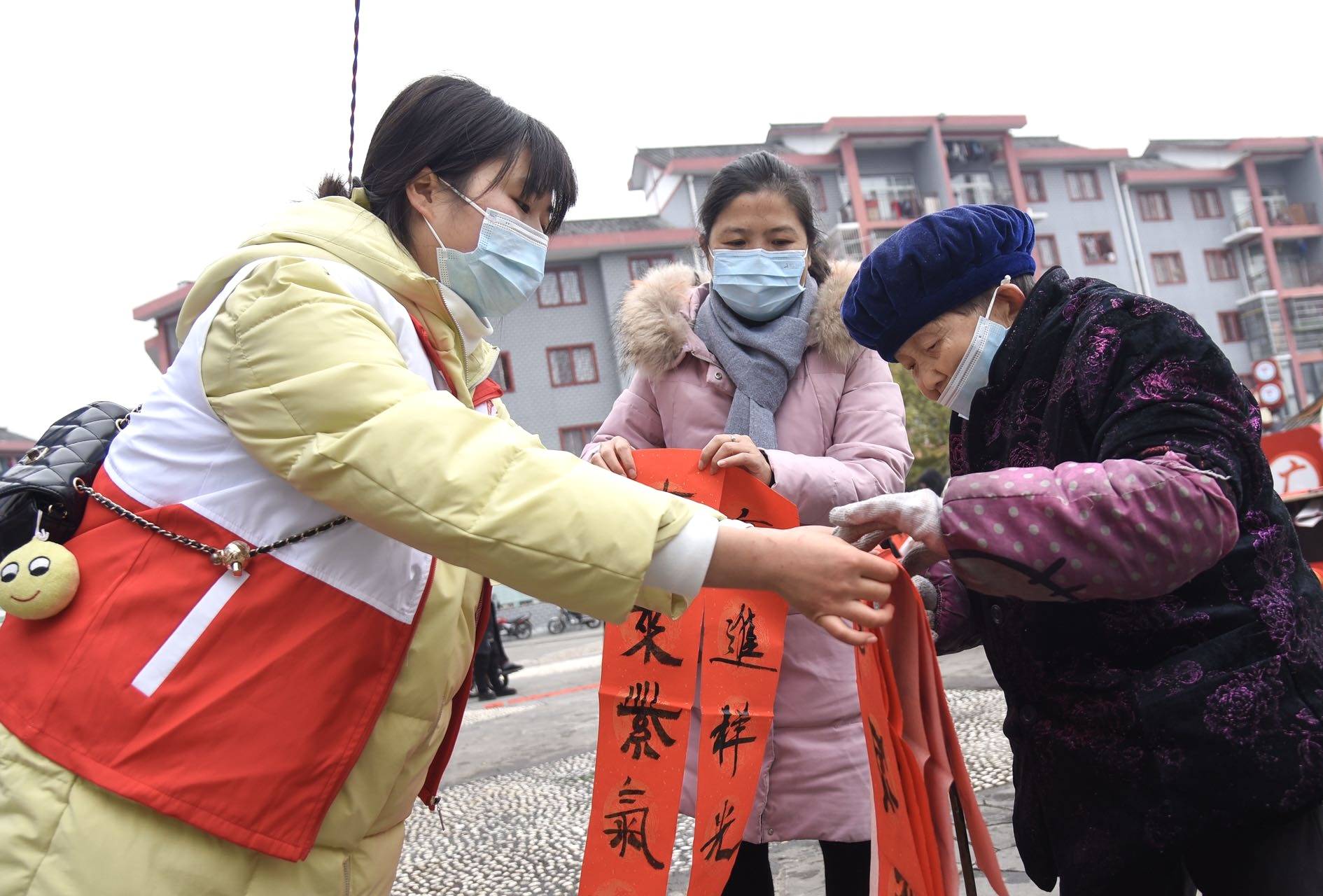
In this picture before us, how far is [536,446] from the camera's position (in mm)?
1305

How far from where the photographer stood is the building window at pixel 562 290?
89.9ft

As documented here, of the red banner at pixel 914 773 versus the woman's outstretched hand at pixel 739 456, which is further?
the woman's outstretched hand at pixel 739 456

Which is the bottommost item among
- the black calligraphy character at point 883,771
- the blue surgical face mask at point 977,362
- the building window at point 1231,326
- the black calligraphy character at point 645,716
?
the black calligraphy character at point 883,771

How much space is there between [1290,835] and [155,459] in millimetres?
1697

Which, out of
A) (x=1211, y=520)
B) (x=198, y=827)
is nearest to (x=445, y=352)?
(x=198, y=827)

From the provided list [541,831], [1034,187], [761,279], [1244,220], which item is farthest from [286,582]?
[1244,220]

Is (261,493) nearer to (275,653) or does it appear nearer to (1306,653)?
(275,653)

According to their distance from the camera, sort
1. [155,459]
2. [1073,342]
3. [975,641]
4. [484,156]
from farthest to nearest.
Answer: [975,641] → [484,156] → [1073,342] → [155,459]

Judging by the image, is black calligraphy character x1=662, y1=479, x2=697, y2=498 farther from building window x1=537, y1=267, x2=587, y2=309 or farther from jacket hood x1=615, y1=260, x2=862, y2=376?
building window x1=537, y1=267, x2=587, y2=309

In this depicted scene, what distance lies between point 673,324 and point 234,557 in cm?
136

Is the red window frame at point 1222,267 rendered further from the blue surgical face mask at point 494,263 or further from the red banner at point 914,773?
the blue surgical face mask at point 494,263

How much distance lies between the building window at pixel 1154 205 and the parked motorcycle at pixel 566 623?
2322cm

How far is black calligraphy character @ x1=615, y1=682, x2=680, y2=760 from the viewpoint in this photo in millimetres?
2119

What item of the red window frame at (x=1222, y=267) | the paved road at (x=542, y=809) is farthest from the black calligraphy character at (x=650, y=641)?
the red window frame at (x=1222, y=267)
